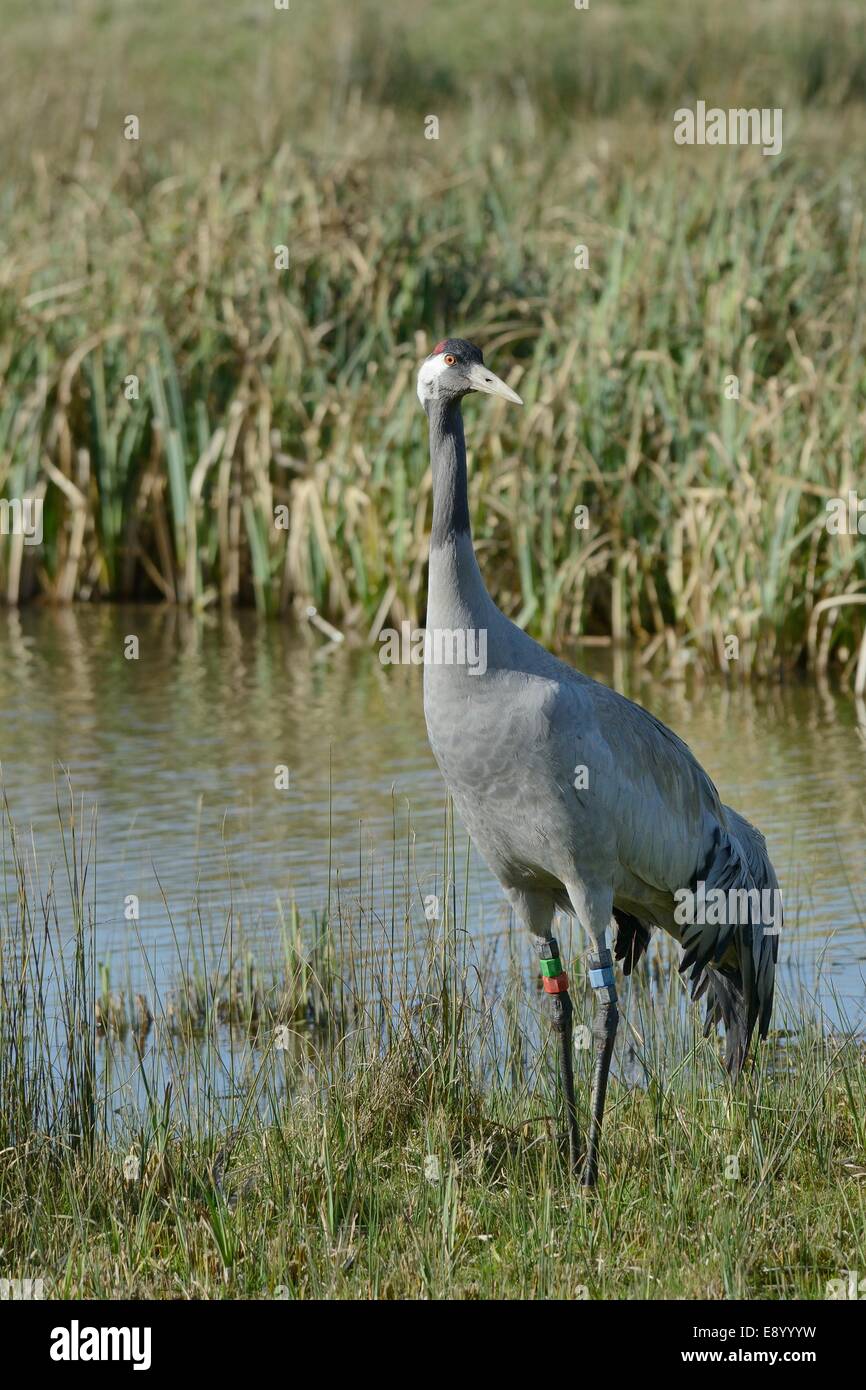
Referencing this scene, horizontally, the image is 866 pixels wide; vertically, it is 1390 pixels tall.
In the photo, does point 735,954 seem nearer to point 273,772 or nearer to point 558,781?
point 558,781

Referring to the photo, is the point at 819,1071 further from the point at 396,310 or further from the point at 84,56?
the point at 84,56

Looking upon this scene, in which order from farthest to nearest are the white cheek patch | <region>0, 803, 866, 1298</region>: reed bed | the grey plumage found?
the white cheek patch
the grey plumage
<region>0, 803, 866, 1298</region>: reed bed

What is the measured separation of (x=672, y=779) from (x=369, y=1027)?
98 centimetres

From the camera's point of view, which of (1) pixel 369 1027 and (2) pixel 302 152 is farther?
(2) pixel 302 152

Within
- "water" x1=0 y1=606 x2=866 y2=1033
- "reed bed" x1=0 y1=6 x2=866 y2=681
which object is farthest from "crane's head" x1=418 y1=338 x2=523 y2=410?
"reed bed" x1=0 y1=6 x2=866 y2=681

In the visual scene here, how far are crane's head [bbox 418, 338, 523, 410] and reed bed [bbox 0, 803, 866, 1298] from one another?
1.36 metres

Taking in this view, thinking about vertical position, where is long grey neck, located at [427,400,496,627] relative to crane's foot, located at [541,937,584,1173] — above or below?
above

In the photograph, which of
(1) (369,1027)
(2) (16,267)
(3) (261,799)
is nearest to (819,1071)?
(1) (369,1027)

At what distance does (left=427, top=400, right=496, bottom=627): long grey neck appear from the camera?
15.3ft

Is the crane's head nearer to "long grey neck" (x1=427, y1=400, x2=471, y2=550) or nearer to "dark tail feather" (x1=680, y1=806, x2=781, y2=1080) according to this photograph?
"long grey neck" (x1=427, y1=400, x2=471, y2=550)

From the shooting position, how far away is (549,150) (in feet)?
49.4

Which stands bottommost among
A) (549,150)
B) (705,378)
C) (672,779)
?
(672,779)

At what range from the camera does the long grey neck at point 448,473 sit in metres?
4.73

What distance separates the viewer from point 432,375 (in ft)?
16.0
